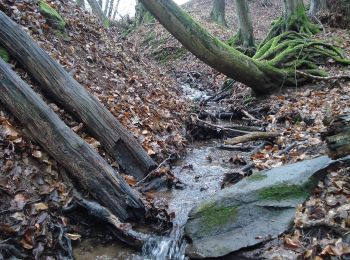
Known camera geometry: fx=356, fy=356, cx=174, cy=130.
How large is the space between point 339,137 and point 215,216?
1.64m

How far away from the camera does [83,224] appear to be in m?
3.99

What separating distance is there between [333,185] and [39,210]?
309 centimetres

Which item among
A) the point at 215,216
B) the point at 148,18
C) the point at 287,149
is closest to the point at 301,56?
the point at 287,149

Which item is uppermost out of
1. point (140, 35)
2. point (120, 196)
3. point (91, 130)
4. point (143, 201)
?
point (140, 35)

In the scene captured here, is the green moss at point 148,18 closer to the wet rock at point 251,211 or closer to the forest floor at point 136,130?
the forest floor at point 136,130

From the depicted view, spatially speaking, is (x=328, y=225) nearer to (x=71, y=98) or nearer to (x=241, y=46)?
(x=71, y=98)

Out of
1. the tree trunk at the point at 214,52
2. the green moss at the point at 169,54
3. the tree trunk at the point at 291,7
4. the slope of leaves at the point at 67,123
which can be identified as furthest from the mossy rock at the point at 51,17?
the green moss at the point at 169,54

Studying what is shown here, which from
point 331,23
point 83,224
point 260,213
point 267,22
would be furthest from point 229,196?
point 267,22

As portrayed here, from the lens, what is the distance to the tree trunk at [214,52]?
6.85 m

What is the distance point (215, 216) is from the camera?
3.80 metres

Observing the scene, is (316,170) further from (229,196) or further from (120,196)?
(120,196)

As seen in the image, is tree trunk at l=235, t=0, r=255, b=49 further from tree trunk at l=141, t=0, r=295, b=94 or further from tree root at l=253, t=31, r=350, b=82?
tree trunk at l=141, t=0, r=295, b=94

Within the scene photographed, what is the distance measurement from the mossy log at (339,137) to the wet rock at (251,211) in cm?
13

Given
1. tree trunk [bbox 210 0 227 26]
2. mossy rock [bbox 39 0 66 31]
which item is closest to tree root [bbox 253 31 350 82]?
mossy rock [bbox 39 0 66 31]
